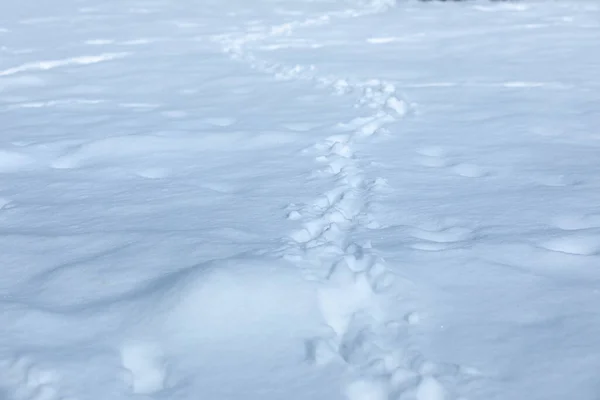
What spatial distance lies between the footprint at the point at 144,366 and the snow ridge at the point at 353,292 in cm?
42

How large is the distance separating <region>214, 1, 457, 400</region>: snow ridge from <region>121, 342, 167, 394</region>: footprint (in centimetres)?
42

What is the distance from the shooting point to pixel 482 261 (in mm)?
2500

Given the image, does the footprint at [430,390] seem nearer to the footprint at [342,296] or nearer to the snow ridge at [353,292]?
the snow ridge at [353,292]

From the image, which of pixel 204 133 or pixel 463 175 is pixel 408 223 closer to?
pixel 463 175

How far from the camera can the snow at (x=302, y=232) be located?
1968 mm

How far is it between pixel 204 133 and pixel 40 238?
1.66 meters

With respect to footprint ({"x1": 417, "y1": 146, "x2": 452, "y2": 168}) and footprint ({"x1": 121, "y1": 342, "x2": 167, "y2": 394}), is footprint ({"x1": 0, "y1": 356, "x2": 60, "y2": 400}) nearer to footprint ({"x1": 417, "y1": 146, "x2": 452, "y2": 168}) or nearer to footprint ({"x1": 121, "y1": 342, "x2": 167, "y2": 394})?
footprint ({"x1": 121, "y1": 342, "x2": 167, "y2": 394})

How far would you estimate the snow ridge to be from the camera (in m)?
1.91

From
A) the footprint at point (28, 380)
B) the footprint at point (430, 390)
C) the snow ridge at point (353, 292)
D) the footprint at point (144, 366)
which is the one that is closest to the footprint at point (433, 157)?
the snow ridge at point (353, 292)

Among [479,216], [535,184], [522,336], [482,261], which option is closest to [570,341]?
[522,336]

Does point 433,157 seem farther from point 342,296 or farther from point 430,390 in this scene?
point 430,390

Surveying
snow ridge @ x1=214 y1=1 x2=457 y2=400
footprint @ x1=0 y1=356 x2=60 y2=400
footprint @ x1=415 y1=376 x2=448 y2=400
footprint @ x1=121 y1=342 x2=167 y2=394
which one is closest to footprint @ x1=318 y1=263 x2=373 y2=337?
snow ridge @ x1=214 y1=1 x2=457 y2=400

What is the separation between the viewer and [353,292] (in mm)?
2336

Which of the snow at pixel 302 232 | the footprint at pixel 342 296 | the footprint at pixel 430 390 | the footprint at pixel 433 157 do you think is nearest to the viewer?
the footprint at pixel 430 390
